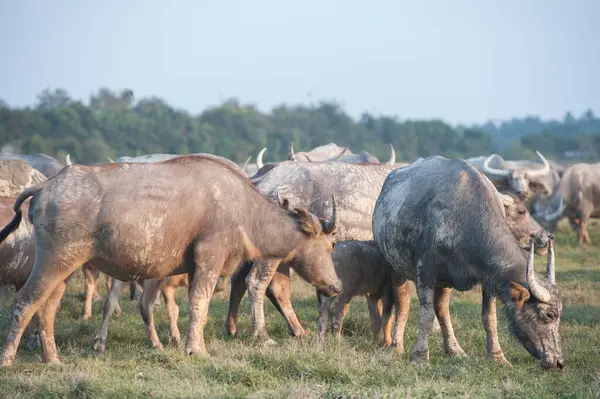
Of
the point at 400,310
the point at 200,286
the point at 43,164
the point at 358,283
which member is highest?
the point at 43,164

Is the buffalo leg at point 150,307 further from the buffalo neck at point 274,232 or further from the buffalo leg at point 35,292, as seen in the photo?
the buffalo leg at point 35,292

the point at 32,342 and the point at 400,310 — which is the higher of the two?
the point at 400,310

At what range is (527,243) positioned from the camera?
35.2 feet

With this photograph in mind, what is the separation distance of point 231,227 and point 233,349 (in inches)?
47.0

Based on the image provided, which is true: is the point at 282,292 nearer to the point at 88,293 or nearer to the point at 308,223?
the point at 308,223

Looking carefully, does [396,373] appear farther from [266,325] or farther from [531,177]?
[531,177]

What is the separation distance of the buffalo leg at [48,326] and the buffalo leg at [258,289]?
254 cm

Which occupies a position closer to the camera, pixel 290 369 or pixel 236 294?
pixel 290 369

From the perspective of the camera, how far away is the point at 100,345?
9.53 metres

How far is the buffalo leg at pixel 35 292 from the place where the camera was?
8023mm

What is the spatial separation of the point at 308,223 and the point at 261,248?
565 mm

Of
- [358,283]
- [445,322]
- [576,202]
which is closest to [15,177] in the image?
[358,283]

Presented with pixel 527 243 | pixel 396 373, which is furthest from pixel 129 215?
pixel 527 243

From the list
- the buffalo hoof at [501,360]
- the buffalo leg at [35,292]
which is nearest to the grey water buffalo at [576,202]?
the buffalo hoof at [501,360]
